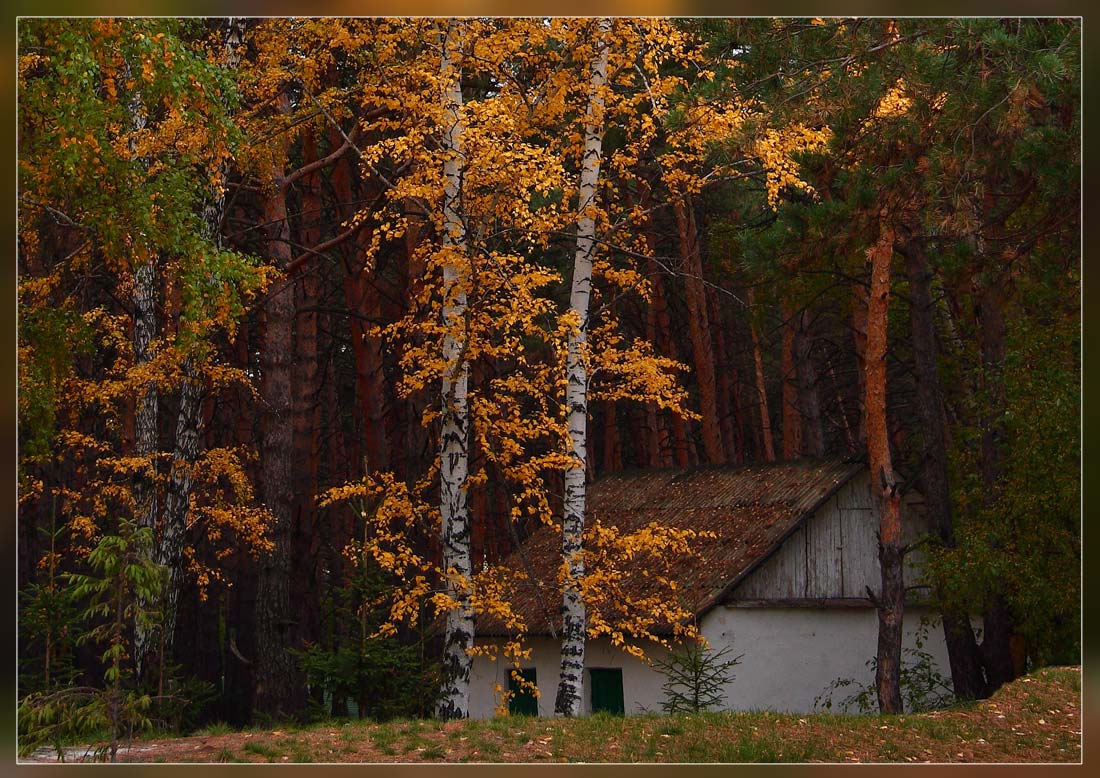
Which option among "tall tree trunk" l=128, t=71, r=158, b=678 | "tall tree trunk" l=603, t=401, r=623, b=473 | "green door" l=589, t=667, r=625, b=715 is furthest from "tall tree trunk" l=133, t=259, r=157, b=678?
"tall tree trunk" l=603, t=401, r=623, b=473

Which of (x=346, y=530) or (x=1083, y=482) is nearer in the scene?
(x=1083, y=482)

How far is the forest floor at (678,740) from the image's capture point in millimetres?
10188

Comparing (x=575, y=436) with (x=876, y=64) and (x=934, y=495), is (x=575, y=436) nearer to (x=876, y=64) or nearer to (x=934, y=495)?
(x=876, y=64)

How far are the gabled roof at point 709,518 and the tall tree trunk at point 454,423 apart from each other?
2.72 metres

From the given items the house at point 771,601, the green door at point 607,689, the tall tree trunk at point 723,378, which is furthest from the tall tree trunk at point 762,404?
the green door at point 607,689

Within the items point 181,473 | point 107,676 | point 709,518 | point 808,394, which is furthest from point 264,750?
point 808,394

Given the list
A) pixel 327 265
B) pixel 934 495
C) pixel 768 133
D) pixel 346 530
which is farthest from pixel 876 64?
pixel 346 530

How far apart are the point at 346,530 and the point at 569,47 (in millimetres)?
15556

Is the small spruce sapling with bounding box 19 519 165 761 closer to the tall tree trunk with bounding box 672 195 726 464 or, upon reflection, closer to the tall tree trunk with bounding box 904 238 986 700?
the tall tree trunk with bounding box 904 238 986 700

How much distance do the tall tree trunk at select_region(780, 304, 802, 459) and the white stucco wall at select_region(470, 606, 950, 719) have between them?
7.88 m

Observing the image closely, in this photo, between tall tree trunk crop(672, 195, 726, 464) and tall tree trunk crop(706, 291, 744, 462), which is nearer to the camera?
tall tree trunk crop(672, 195, 726, 464)

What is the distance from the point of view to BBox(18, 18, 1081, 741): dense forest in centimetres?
1083

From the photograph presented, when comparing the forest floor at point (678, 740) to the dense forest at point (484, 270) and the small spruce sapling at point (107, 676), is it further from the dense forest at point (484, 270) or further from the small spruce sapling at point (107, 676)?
the dense forest at point (484, 270)

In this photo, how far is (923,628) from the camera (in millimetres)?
18375
